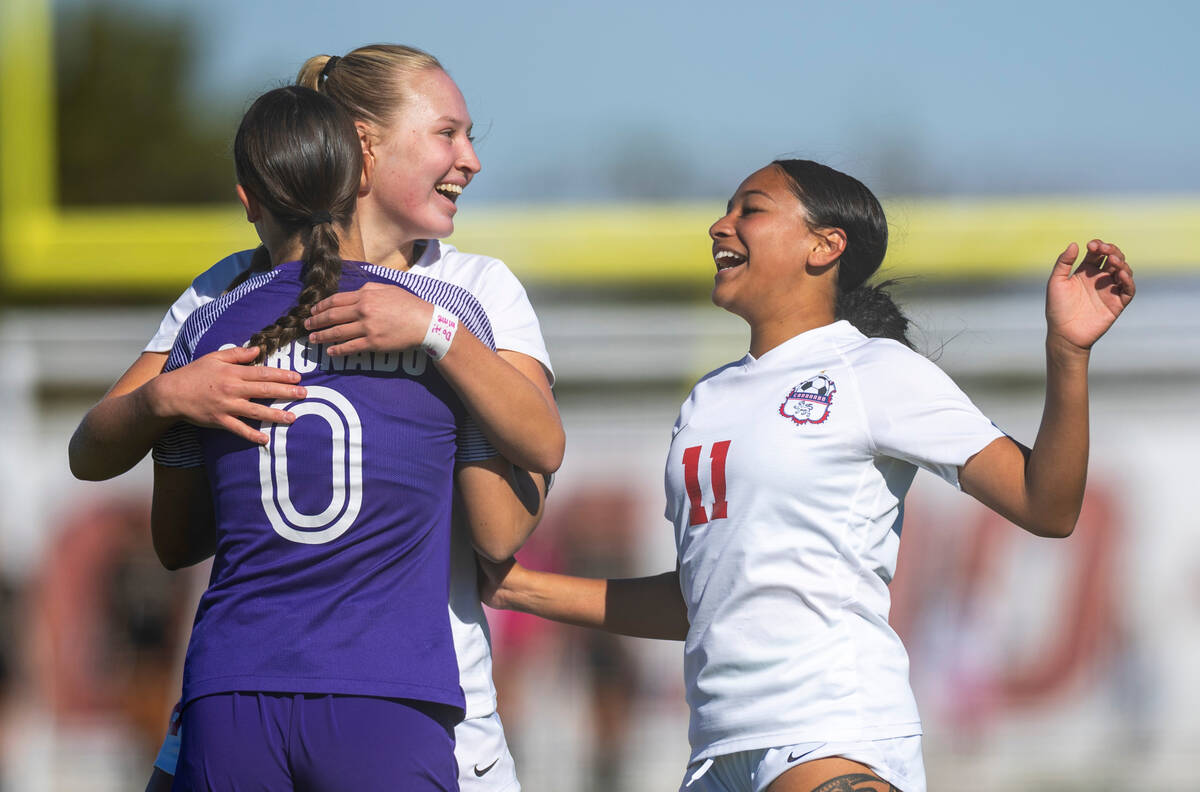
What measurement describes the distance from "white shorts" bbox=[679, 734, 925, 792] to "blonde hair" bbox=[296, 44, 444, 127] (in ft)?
3.78

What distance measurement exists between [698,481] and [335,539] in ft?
2.12

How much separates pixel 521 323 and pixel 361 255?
29 cm

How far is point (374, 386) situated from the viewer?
5.37 feet

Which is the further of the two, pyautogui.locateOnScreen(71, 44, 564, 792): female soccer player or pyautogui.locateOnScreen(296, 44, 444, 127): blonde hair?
pyautogui.locateOnScreen(296, 44, 444, 127): blonde hair

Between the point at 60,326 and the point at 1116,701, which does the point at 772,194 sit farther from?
the point at 60,326

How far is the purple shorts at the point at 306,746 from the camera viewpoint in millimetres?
1525

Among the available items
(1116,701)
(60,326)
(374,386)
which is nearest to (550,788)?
(1116,701)

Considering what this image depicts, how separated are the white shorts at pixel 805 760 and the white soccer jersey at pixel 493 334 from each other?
0.37 m

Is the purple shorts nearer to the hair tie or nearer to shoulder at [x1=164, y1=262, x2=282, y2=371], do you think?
shoulder at [x1=164, y1=262, x2=282, y2=371]

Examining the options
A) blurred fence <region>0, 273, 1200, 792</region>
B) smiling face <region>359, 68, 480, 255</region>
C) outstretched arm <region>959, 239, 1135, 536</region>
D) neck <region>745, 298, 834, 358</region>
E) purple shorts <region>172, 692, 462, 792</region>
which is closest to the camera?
purple shorts <region>172, 692, 462, 792</region>

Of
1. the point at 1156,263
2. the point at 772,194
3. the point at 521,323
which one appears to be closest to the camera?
the point at 521,323

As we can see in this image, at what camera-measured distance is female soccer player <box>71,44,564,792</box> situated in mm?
1621

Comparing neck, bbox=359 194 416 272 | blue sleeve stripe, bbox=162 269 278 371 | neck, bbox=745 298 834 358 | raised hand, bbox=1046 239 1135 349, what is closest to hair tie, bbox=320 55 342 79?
neck, bbox=359 194 416 272

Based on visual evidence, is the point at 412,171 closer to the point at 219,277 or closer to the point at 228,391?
the point at 219,277
